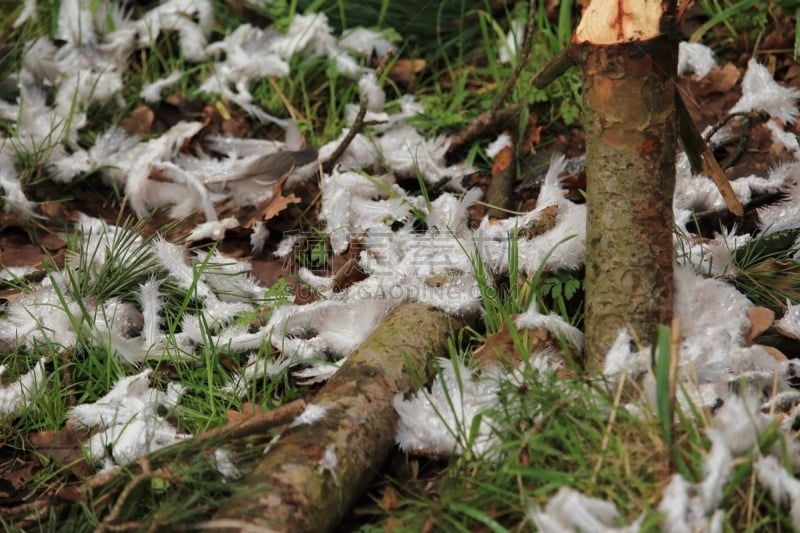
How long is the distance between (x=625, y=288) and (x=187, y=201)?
187 cm

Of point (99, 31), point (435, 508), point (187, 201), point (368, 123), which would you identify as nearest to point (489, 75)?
point (368, 123)

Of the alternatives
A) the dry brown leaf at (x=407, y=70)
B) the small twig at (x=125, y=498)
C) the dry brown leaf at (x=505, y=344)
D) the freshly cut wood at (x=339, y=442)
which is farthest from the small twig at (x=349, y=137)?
the small twig at (x=125, y=498)

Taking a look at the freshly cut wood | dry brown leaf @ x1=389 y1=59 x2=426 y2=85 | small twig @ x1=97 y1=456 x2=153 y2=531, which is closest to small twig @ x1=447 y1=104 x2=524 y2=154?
dry brown leaf @ x1=389 y1=59 x2=426 y2=85

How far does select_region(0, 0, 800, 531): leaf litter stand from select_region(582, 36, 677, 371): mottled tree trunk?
0.34ft

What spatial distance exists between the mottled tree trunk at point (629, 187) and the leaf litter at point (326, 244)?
0.10m

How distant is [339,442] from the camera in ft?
6.76

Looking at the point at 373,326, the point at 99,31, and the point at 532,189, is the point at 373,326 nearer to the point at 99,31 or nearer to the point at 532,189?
the point at 532,189

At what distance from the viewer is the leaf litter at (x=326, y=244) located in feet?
7.23

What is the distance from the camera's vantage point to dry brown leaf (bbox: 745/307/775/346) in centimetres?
239

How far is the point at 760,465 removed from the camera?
177 centimetres

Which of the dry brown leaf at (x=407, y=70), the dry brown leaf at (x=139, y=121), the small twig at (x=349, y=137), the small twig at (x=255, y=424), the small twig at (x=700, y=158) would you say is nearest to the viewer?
the small twig at (x=255, y=424)

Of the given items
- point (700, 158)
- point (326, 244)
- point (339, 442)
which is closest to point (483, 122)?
→ point (326, 244)

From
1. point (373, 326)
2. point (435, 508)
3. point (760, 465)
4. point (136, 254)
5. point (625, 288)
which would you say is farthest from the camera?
point (136, 254)

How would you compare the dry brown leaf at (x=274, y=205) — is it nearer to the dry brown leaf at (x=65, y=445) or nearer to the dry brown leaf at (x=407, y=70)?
the dry brown leaf at (x=407, y=70)
